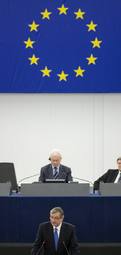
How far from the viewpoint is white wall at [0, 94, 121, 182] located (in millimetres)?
12930

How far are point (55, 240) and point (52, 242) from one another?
0.04 meters

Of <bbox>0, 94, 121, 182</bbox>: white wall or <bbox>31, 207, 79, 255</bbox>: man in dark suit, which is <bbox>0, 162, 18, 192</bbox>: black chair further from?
<bbox>31, 207, 79, 255</bbox>: man in dark suit

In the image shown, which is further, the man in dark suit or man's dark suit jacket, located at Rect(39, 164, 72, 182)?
man's dark suit jacket, located at Rect(39, 164, 72, 182)

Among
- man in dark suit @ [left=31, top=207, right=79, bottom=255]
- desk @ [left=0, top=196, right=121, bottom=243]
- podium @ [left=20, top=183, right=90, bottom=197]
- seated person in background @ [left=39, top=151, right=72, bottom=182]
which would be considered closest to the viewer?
man in dark suit @ [left=31, top=207, right=79, bottom=255]
